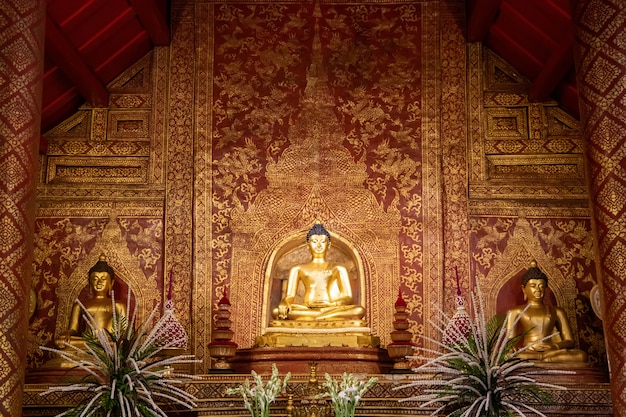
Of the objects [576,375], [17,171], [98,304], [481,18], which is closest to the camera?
[17,171]

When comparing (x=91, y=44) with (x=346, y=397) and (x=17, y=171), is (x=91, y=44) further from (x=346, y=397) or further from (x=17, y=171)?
(x=346, y=397)

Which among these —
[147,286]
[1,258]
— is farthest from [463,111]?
[1,258]

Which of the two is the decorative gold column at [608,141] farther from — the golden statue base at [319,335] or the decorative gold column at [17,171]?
the decorative gold column at [17,171]

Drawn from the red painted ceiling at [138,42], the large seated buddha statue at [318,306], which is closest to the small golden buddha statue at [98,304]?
the large seated buddha statue at [318,306]

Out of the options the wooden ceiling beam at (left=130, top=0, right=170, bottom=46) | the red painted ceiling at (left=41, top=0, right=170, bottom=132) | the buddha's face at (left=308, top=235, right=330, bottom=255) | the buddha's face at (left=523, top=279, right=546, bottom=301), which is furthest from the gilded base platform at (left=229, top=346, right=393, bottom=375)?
the wooden ceiling beam at (left=130, top=0, right=170, bottom=46)

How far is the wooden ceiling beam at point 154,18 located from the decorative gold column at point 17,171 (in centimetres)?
260

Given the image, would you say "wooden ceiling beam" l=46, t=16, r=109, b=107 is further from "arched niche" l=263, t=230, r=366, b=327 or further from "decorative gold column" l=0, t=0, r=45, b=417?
"arched niche" l=263, t=230, r=366, b=327

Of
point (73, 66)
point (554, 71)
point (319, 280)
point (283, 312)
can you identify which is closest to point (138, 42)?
point (73, 66)

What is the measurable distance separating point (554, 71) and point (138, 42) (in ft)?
14.2

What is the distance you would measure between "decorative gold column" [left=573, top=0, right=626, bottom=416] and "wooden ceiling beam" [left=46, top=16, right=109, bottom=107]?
4.78 metres

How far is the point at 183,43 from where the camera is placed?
34.6 feet

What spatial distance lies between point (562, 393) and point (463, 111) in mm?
3662

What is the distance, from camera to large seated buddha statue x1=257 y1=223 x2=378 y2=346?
348 inches

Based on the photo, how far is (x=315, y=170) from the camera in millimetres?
10203
